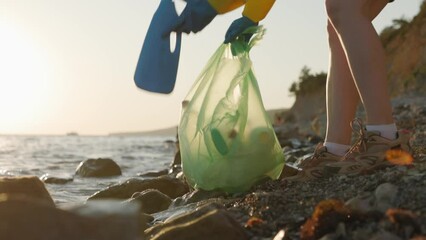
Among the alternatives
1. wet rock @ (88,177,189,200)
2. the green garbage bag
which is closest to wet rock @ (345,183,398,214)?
the green garbage bag

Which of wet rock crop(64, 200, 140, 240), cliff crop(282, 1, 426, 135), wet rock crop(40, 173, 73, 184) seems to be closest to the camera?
wet rock crop(64, 200, 140, 240)

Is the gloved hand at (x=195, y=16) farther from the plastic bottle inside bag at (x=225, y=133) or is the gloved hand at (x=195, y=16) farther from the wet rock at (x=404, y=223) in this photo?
the wet rock at (x=404, y=223)

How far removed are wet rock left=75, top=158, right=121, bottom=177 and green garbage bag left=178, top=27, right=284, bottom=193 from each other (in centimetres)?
460

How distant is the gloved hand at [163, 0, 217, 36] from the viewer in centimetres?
318

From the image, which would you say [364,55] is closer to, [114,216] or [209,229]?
[209,229]

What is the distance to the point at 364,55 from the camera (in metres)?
2.89

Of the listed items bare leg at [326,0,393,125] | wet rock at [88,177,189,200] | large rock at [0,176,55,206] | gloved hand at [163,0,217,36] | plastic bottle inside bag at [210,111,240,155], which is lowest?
wet rock at [88,177,189,200]

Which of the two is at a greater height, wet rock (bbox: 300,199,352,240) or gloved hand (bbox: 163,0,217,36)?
gloved hand (bbox: 163,0,217,36)

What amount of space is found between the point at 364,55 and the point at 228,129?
77cm

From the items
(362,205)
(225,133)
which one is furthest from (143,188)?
(362,205)

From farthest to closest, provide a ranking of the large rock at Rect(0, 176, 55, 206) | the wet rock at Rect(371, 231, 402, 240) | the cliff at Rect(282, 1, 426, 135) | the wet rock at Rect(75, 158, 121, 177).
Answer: the cliff at Rect(282, 1, 426, 135)
the wet rock at Rect(75, 158, 121, 177)
the large rock at Rect(0, 176, 55, 206)
the wet rock at Rect(371, 231, 402, 240)

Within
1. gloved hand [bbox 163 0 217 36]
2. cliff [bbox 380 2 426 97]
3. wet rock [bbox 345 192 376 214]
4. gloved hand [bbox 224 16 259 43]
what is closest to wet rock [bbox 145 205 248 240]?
wet rock [bbox 345 192 376 214]

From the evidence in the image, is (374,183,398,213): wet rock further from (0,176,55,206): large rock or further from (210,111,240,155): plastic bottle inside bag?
(0,176,55,206): large rock

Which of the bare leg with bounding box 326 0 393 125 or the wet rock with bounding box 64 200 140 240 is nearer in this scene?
the wet rock with bounding box 64 200 140 240
